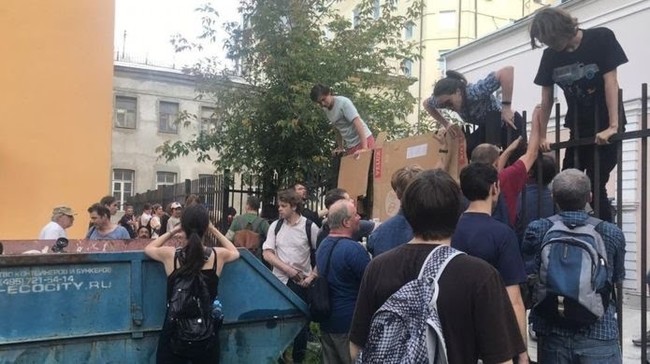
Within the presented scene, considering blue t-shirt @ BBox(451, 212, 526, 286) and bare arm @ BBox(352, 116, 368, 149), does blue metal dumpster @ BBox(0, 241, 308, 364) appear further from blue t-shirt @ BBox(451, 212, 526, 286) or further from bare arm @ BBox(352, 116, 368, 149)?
blue t-shirt @ BBox(451, 212, 526, 286)

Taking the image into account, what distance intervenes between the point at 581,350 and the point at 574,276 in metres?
0.40

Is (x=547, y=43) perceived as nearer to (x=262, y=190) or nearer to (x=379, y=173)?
(x=379, y=173)

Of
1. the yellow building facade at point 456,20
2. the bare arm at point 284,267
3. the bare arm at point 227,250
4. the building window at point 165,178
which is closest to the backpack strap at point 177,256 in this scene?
the bare arm at point 227,250

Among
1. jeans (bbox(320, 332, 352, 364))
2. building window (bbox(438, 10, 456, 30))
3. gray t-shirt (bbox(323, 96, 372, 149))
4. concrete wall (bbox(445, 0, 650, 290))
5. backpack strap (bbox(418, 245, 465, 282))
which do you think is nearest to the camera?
backpack strap (bbox(418, 245, 465, 282))

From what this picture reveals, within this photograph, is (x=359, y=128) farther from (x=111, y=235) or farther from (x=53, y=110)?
(x=53, y=110)

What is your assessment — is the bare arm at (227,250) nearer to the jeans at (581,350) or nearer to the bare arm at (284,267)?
the bare arm at (284,267)

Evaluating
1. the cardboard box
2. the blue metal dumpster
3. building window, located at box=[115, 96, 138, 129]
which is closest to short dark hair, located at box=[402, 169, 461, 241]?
the cardboard box

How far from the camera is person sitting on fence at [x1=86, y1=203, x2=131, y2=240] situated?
7.31 m

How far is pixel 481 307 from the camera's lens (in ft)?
7.30

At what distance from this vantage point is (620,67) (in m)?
14.5

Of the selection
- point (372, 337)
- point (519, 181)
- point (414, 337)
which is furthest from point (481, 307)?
point (519, 181)

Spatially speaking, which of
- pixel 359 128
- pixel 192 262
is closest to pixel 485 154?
pixel 192 262

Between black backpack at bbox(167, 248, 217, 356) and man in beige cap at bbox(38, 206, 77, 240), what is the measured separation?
3690 mm

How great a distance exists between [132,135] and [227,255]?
2823 cm
